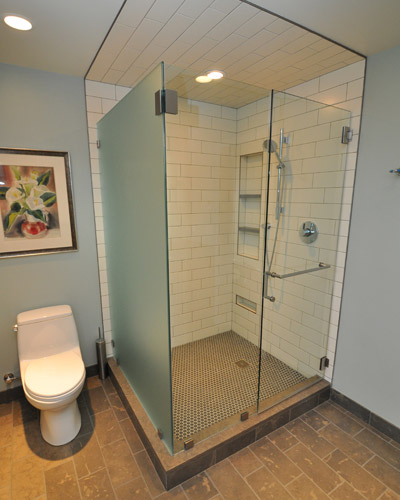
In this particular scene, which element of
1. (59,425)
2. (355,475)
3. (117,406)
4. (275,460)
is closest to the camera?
(355,475)

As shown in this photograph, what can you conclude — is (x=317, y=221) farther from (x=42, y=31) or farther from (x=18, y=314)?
(x=18, y=314)

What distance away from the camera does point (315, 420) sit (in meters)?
2.05

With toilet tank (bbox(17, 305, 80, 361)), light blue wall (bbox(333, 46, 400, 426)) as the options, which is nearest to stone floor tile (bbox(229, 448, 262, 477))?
light blue wall (bbox(333, 46, 400, 426))

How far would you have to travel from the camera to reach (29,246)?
2.12 meters

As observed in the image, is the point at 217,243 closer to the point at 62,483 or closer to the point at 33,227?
the point at 33,227

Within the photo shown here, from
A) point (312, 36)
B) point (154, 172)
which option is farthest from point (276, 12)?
point (154, 172)

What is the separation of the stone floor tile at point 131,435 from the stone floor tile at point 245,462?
61cm

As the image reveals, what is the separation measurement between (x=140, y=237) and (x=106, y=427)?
1.43 m

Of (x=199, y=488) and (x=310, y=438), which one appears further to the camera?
(x=310, y=438)

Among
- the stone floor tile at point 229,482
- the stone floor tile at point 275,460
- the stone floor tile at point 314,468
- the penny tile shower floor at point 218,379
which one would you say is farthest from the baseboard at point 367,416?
the stone floor tile at point 229,482

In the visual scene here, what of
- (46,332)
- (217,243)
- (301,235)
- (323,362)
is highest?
(301,235)

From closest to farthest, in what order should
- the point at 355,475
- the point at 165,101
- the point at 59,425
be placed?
the point at 165,101 < the point at 355,475 < the point at 59,425

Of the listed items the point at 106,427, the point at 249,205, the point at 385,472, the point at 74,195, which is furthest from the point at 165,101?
the point at 385,472

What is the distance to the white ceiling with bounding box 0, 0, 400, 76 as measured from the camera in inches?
50.4
